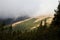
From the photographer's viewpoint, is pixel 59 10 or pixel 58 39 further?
pixel 59 10

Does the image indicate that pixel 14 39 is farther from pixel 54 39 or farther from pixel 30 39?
pixel 54 39

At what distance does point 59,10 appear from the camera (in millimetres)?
32719

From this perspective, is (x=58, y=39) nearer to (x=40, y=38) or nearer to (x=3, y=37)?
(x=40, y=38)

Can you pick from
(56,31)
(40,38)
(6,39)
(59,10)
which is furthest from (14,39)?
(59,10)

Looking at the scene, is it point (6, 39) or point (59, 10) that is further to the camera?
point (59, 10)

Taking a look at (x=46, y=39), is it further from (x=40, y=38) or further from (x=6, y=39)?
(x=6, y=39)

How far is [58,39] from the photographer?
23594mm

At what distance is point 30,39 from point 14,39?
5.43 ft

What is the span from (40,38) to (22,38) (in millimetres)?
1872

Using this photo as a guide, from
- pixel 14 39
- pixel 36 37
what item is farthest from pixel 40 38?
pixel 14 39

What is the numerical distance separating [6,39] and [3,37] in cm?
53

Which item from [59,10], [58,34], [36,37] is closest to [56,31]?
[58,34]

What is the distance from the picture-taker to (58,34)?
24438 mm

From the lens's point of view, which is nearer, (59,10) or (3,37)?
(3,37)
